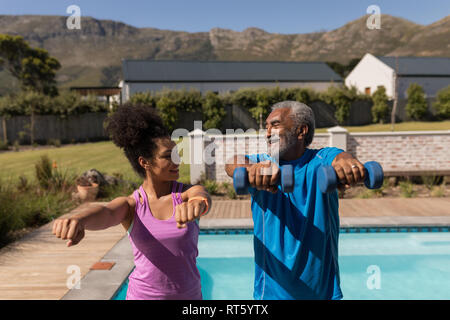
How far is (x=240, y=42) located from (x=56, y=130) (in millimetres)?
188866

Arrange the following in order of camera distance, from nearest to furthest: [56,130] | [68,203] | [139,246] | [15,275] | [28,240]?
1. [139,246]
2. [15,275]
3. [28,240]
4. [68,203]
5. [56,130]

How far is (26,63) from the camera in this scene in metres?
35.0

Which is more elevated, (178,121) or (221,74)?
(221,74)

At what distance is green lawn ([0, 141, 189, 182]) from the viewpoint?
1220cm

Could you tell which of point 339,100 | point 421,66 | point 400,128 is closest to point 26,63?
point 339,100

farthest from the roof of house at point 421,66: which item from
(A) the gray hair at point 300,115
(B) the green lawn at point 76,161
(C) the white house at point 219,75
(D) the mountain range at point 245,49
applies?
(D) the mountain range at point 245,49

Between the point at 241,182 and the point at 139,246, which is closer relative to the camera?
the point at 241,182

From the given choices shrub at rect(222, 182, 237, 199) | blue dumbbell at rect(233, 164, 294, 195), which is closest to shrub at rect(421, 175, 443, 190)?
Answer: shrub at rect(222, 182, 237, 199)

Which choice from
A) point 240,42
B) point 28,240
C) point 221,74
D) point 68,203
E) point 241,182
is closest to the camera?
point 241,182

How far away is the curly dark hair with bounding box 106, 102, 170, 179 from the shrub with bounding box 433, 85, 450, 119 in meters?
32.8

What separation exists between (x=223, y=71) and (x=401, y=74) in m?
16.3

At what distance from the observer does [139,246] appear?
6.86 ft
